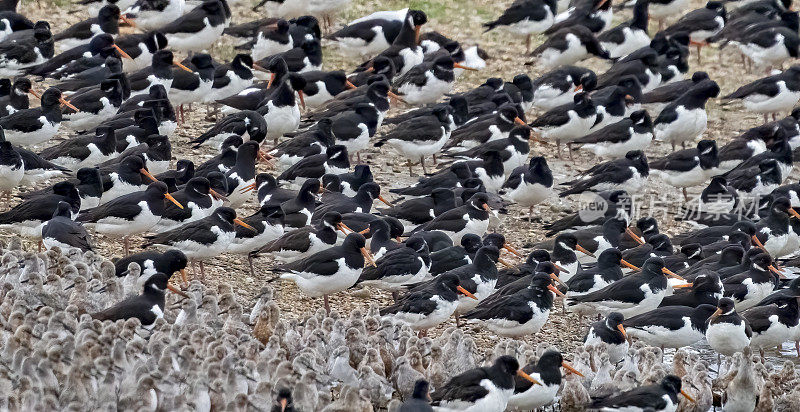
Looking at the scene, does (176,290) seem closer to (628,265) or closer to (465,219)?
(465,219)

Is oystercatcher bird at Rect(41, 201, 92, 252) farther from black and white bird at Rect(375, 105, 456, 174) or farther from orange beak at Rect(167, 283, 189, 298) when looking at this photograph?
black and white bird at Rect(375, 105, 456, 174)

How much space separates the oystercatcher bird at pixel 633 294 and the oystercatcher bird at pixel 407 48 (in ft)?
28.2

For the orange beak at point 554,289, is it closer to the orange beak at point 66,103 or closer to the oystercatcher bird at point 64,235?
the oystercatcher bird at point 64,235

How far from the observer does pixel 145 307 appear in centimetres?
1246

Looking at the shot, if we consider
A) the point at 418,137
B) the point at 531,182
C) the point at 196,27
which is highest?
the point at 531,182

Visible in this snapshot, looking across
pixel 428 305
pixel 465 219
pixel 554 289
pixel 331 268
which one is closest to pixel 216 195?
pixel 331 268

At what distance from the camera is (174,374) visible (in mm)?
10750

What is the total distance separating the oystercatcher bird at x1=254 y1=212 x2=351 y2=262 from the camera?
14.7 meters

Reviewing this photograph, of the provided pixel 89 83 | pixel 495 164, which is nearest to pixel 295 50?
pixel 89 83

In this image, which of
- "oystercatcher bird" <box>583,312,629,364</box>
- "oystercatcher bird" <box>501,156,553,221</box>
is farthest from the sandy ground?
"oystercatcher bird" <box>583,312,629,364</box>

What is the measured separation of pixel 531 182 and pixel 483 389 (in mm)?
6322

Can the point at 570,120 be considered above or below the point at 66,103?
below

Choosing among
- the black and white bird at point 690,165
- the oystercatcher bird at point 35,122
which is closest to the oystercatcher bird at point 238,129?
the oystercatcher bird at point 35,122

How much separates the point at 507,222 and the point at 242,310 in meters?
5.22
